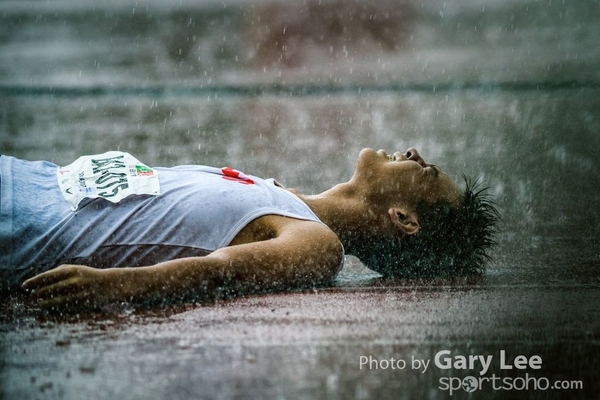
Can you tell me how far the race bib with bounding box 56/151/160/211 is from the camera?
2531 millimetres

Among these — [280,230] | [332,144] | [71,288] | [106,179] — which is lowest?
[71,288]

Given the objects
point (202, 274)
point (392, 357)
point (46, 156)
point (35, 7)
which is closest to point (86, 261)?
point (202, 274)

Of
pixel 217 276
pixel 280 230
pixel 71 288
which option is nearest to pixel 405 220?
pixel 280 230

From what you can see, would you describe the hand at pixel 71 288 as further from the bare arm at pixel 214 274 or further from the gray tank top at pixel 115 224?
the gray tank top at pixel 115 224

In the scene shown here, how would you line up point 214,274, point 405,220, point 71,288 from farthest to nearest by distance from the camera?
point 405,220
point 214,274
point 71,288

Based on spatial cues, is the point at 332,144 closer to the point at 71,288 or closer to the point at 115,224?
the point at 115,224

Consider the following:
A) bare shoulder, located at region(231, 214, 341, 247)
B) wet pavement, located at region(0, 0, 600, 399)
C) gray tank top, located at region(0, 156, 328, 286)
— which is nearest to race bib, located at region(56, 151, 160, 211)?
gray tank top, located at region(0, 156, 328, 286)

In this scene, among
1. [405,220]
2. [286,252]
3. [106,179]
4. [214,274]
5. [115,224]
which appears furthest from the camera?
[405,220]

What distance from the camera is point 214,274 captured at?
2223 mm

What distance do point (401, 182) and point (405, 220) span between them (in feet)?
0.43

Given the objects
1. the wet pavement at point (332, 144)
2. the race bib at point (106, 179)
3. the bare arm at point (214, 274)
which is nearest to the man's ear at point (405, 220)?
the wet pavement at point (332, 144)

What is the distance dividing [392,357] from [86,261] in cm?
108

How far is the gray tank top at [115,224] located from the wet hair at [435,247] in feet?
1.67

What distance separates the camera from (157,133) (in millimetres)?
→ 5242
